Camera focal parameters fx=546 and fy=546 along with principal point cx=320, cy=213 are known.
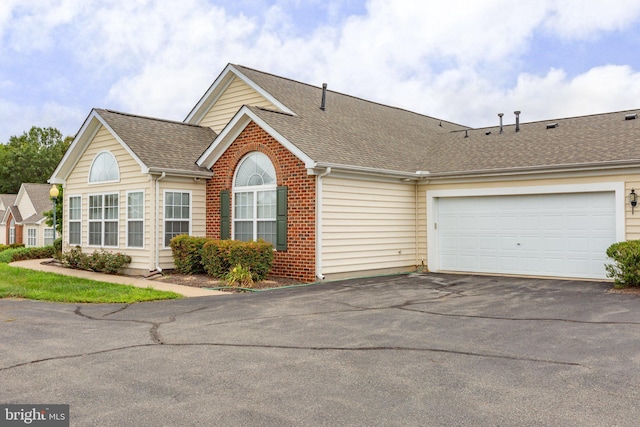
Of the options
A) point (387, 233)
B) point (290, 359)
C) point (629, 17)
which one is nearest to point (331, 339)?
point (290, 359)

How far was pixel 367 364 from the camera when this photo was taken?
20.0ft

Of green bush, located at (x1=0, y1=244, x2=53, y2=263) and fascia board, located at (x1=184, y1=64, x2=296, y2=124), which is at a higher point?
fascia board, located at (x1=184, y1=64, x2=296, y2=124)

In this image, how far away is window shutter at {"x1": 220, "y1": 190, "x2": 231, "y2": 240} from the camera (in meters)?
15.7

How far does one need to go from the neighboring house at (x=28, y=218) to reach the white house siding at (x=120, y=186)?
2233 cm

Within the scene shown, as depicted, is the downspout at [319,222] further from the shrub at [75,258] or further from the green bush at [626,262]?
the shrub at [75,258]

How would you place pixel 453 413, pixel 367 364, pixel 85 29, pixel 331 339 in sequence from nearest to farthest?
1. pixel 453 413
2. pixel 367 364
3. pixel 331 339
4. pixel 85 29

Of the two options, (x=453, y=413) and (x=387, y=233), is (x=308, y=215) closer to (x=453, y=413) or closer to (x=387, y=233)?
(x=387, y=233)

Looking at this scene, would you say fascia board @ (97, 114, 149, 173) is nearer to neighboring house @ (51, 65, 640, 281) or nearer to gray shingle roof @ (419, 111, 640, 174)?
neighboring house @ (51, 65, 640, 281)

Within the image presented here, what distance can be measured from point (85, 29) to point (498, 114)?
47.9ft

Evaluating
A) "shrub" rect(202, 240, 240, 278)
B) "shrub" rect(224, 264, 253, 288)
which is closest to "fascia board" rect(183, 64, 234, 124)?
"shrub" rect(202, 240, 240, 278)

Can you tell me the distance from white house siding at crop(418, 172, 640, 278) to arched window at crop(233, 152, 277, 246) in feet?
16.2

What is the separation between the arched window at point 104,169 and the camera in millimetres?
16656

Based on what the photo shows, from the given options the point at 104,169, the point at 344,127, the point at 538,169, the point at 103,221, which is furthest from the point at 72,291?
the point at 538,169

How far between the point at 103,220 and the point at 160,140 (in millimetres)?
3106
